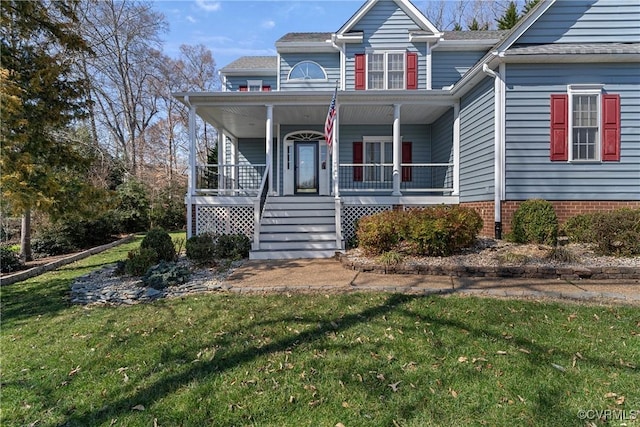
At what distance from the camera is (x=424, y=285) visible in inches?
204

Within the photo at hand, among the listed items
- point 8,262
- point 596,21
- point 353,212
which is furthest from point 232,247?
point 596,21

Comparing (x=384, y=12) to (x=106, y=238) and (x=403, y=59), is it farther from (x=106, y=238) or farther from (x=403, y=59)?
(x=106, y=238)

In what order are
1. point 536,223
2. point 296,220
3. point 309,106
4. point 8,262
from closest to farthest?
1. point 536,223
2. point 8,262
3. point 296,220
4. point 309,106

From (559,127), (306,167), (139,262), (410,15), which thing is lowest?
(139,262)

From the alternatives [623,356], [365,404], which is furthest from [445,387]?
[623,356]

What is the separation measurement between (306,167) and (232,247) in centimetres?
565

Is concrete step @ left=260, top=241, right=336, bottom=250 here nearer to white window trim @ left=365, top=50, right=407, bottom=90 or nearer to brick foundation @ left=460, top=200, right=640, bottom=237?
brick foundation @ left=460, top=200, right=640, bottom=237

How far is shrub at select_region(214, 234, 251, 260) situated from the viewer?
26.2 ft

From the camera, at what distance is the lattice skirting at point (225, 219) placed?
9406 millimetres

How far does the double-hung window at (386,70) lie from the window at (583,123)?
18.5ft

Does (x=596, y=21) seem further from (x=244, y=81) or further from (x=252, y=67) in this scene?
(x=244, y=81)

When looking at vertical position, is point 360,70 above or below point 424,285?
above

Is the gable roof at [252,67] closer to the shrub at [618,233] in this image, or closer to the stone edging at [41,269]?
the stone edging at [41,269]

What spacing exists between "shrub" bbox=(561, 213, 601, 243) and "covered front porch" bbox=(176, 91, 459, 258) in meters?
2.88
